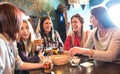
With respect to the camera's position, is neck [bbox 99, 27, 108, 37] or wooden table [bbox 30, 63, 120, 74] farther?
neck [bbox 99, 27, 108, 37]

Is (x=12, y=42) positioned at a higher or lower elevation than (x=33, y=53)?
higher

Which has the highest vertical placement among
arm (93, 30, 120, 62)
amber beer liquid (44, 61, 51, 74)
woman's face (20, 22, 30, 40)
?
woman's face (20, 22, 30, 40)

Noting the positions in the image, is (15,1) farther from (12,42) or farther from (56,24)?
(12,42)

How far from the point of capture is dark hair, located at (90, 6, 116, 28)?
1919 millimetres

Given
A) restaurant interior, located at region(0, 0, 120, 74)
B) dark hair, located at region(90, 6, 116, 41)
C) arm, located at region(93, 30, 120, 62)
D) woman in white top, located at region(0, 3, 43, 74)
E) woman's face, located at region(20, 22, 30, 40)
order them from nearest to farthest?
woman in white top, located at region(0, 3, 43, 74) < arm, located at region(93, 30, 120, 62) < dark hair, located at region(90, 6, 116, 41) < woman's face, located at region(20, 22, 30, 40) < restaurant interior, located at region(0, 0, 120, 74)

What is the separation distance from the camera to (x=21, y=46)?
2262 mm

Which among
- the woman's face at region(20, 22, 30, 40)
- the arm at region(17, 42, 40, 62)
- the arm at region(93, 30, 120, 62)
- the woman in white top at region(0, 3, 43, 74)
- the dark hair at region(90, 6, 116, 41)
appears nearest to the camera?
the woman in white top at region(0, 3, 43, 74)

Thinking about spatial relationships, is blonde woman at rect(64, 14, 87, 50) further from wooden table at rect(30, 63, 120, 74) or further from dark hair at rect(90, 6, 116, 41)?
wooden table at rect(30, 63, 120, 74)

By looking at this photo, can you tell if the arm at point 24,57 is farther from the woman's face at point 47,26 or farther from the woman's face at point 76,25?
the woman's face at point 47,26

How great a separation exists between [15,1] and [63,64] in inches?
106

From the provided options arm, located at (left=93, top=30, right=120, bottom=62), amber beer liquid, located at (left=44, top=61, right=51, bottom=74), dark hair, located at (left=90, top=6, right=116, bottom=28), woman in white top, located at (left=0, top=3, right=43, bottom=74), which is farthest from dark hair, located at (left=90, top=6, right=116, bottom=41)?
woman in white top, located at (left=0, top=3, right=43, bottom=74)

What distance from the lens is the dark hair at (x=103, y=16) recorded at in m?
1.92

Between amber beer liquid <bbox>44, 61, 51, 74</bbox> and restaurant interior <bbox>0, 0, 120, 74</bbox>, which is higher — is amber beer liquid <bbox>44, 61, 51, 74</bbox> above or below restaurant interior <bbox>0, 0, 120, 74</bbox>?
below

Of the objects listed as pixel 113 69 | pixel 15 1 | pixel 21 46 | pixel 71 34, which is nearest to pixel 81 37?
pixel 71 34
